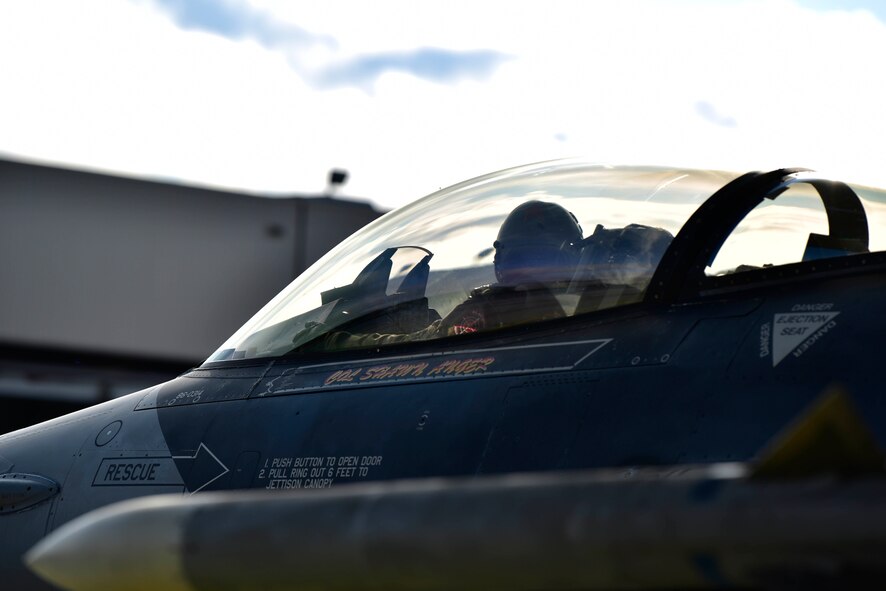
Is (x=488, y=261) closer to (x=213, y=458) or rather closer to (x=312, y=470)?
(x=312, y=470)

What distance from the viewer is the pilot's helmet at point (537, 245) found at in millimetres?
5199

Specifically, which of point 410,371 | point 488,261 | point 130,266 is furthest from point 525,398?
point 130,266

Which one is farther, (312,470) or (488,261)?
(488,261)

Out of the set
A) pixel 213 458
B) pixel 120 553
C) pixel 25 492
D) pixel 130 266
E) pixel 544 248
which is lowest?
pixel 130 266

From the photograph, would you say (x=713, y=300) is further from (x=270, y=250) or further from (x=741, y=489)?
(x=270, y=250)

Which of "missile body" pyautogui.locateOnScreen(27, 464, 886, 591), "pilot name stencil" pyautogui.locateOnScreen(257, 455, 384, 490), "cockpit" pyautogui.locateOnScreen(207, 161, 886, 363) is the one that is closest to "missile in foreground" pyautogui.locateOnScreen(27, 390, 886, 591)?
"missile body" pyautogui.locateOnScreen(27, 464, 886, 591)

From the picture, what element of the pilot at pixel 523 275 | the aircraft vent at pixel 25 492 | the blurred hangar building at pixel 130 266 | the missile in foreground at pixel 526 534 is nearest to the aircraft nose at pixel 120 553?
the missile in foreground at pixel 526 534

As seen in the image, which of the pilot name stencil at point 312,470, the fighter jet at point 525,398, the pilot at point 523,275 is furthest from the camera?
the pilot at point 523,275

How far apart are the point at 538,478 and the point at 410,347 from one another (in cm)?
262

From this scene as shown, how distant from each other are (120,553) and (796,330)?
2392 millimetres

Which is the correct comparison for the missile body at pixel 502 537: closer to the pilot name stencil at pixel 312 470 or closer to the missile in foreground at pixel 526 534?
the missile in foreground at pixel 526 534

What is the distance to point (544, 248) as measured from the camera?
5.31 meters

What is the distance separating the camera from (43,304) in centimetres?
2998

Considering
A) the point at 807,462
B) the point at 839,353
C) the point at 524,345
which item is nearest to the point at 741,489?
the point at 807,462
